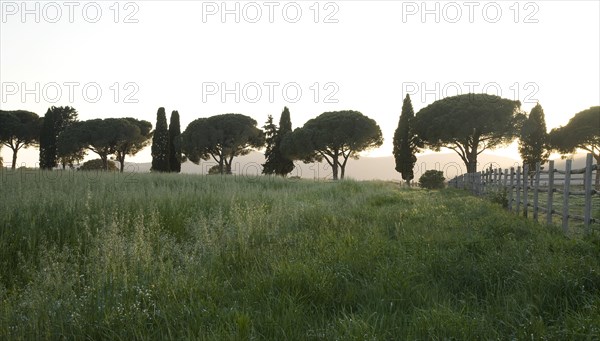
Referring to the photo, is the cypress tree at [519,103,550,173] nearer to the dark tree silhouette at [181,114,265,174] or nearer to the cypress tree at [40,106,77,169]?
the dark tree silhouette at [181,114,265,174]

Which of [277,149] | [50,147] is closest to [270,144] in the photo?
[277,149]

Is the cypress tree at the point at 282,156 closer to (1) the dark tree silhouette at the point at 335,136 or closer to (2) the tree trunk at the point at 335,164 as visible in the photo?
(1) the dark tree silhouette at the point at 335,136

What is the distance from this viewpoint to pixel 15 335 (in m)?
3.05

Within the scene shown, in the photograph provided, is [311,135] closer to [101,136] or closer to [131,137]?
[131,137]

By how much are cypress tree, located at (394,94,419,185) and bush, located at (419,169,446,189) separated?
844 centimetres

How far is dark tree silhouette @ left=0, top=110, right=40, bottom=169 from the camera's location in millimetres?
53625

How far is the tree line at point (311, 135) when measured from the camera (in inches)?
1706

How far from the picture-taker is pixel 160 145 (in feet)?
164

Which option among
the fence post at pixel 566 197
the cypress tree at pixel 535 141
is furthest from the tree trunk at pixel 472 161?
the fence post at pixel 566 197

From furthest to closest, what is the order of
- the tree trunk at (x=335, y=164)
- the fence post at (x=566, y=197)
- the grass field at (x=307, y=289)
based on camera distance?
the tree trunk at (x=335, y=164), the fence post at (x=566, y=197), the grass field at (x=307, y=289)

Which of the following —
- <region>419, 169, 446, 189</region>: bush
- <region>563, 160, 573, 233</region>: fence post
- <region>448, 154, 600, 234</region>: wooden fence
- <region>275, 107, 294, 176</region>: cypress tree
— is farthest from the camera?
<region>275, 107, 294, 176</region>: cypress tree

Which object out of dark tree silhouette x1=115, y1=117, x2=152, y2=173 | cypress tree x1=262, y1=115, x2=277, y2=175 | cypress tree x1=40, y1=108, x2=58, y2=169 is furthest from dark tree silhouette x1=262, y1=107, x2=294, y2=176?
cypress tree x1=40, y1=108, x2=58, y2=169

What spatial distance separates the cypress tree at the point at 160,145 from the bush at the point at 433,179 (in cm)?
3100

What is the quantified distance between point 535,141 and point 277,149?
3093cm
